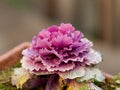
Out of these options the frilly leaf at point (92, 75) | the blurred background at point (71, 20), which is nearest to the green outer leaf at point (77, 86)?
the frilly leaf at point (92, 75)

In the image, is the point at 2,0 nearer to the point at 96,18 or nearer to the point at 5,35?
the point at 5,35

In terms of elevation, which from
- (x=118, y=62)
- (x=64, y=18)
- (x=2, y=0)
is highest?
(x=2, y=0)

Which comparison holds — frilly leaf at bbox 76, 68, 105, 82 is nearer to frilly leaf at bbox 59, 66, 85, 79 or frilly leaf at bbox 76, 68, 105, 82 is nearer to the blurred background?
frilly leaf at bbox 59, 66, 85, 79

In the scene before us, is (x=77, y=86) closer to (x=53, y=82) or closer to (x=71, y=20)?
(x=53, y=82)

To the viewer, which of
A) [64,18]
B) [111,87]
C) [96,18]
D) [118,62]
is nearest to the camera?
[111,87]

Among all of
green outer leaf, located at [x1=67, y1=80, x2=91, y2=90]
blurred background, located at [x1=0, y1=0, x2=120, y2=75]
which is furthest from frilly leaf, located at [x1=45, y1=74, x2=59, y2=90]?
blurred background, located at [x1=0, y1=0, x2=120, y2=75]

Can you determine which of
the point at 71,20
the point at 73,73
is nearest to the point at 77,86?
the point at 73,73

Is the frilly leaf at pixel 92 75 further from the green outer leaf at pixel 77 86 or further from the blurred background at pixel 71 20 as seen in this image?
the blurred background at pixel 71 20

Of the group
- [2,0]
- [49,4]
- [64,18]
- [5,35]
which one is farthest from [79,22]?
[2,0]

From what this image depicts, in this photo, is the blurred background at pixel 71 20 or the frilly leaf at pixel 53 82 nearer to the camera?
the frilly leaf at pixel 53 82
